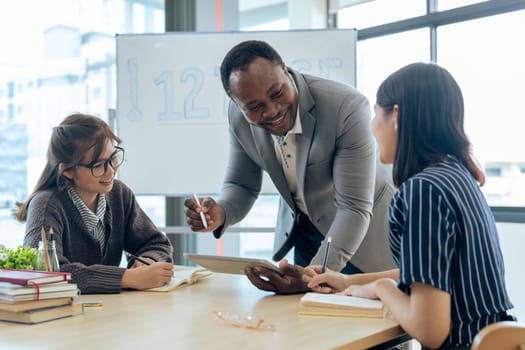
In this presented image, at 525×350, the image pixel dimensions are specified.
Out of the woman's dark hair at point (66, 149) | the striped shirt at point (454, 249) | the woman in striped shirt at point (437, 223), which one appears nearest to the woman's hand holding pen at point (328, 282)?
the woman in striped shirt at point (437, 223)

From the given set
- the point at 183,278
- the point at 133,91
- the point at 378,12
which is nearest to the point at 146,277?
the point at 183,278

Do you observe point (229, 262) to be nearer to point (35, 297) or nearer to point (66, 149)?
point (35, 297)

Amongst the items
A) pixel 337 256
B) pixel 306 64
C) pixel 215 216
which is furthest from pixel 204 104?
pixel 337 256

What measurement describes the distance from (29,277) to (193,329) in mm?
419

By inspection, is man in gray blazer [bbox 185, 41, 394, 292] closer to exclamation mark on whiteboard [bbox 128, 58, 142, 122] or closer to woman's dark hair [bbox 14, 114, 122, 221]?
woman's dark hair [bbox 14, 114, 122, 221]

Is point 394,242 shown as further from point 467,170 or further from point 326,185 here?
point 326,185

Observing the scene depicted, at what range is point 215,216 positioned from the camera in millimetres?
1975

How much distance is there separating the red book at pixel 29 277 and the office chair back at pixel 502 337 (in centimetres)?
96

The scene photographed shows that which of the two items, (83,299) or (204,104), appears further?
(204,104)

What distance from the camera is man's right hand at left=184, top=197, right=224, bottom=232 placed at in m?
1.88

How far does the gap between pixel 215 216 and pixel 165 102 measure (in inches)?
47.4

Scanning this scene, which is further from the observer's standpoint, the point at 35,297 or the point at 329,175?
the point at 329,175

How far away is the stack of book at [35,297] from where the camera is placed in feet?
4.30

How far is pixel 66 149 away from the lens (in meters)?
1.94
